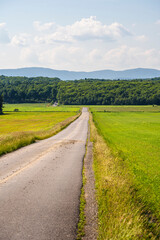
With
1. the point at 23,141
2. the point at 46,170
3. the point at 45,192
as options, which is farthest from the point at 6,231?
the point at 23,141

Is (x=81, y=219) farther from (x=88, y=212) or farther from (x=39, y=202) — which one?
(x=39, y=202)

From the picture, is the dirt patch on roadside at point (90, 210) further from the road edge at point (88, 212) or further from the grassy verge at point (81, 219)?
the grassy verge at point (81, 219)

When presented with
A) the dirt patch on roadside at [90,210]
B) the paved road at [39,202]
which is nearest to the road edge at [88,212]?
the dirt patch on roadside at [90,210]

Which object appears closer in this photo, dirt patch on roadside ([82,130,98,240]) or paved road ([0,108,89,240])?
paved road ([0,108,89,240])

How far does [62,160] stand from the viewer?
19.9 meters

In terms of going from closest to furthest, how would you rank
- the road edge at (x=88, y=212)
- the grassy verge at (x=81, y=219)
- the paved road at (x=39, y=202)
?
the paved road at (x=39, y=202)
the grassy verge at (x=81, y=219)
the road edge at (x=88, y=212)

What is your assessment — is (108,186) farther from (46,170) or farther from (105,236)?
(46,170)

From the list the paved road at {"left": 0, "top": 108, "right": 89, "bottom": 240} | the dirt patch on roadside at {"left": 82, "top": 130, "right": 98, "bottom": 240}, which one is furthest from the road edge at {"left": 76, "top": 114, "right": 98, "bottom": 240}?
the paved road at {"left": 0, "top": 108, "right": 89, "bottom": 240}

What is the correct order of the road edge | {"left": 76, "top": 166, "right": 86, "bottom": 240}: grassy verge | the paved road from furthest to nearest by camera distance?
1. the road edge
2. {"left": 76, "top": 166, "right": 86, "bottom": 240}: grassy verge
3. the paved road

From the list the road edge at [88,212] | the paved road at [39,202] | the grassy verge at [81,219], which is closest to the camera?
the paved road at [39,202]

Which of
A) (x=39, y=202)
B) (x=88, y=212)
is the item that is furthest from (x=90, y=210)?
(x=39, y=202)

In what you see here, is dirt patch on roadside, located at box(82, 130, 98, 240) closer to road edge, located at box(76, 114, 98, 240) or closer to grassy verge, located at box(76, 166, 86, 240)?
road edge, located at box(76, 114, 98, 240)

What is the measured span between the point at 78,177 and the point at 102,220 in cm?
624

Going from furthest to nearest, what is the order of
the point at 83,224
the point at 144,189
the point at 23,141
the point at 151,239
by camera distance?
the point at 23,141
the point at 144,189
the point at 83,224
the point at 151,239
